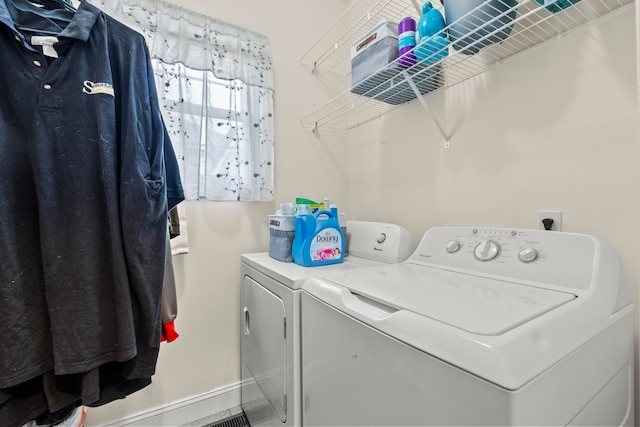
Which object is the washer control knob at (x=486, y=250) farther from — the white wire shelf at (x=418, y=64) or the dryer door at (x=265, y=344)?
the dryer door at (x=265, y=344)

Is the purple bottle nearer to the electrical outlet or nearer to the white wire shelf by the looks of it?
the white wire shelf

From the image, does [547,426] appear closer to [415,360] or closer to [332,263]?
[415,360]

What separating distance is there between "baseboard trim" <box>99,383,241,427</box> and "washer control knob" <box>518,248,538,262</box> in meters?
1.68

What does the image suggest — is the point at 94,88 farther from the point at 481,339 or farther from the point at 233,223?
the point at 481,339

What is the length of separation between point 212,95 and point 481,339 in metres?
1.68

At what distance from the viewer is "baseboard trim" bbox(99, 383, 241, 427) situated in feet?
4.86

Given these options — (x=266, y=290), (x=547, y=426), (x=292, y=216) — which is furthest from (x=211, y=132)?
(x=547, y=426)

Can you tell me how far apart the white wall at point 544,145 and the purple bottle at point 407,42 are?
31 cm

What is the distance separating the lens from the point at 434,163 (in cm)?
150

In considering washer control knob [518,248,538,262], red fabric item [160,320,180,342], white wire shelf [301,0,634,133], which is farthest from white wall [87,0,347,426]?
washer control knob [518,248,538,262]

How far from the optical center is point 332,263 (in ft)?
4.58

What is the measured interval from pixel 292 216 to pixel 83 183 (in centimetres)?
84

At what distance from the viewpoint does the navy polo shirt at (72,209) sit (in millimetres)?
825

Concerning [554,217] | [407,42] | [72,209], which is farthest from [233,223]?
[554,217]
